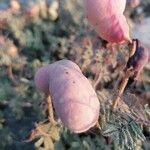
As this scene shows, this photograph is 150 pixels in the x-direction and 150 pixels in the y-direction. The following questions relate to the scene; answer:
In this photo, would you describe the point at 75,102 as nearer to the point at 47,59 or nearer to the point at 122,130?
the point at 122,130

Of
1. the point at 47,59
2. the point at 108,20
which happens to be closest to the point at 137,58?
the point at 108,20

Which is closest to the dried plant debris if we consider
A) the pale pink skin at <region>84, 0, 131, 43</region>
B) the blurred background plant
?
the blurred background plant

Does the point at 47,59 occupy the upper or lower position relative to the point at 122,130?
lower

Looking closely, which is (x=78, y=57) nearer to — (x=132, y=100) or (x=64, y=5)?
(x=64, y=5)

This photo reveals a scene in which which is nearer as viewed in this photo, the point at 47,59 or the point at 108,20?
the point at 108,20

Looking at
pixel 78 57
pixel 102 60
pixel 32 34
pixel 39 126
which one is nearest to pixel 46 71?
pixel 39 126

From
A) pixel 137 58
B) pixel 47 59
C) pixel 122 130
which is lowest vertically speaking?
pixel 47 59
